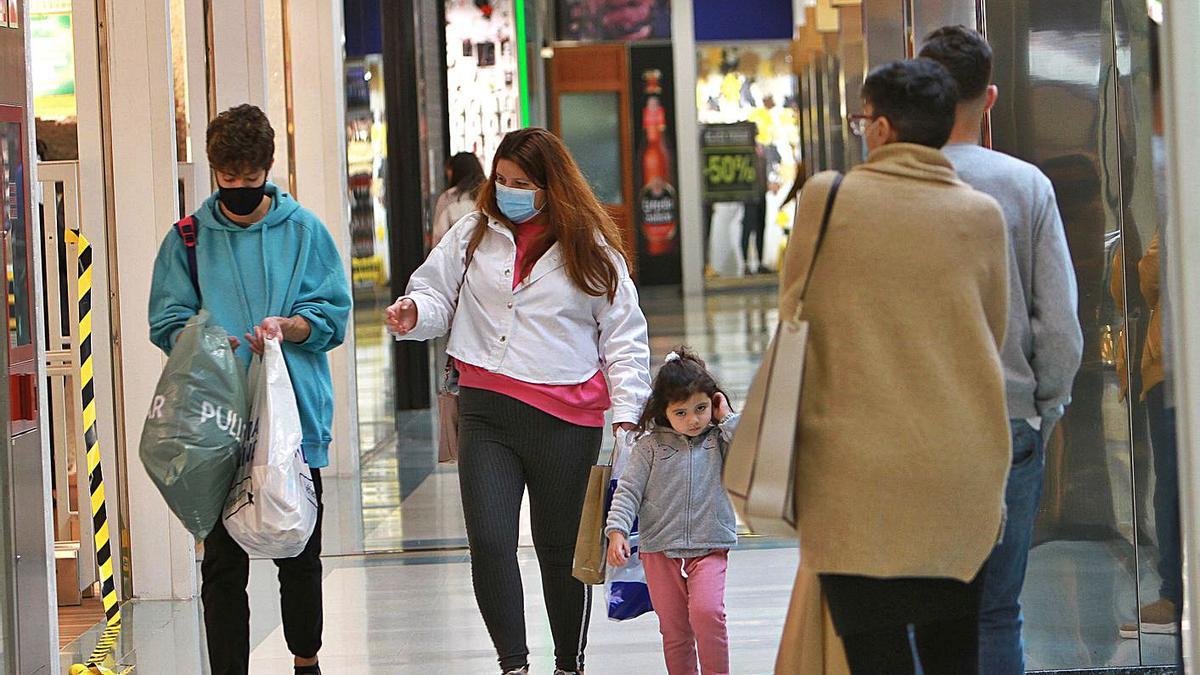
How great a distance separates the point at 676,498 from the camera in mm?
3914

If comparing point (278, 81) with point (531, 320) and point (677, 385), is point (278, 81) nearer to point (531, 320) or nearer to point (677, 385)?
point (531, 320)

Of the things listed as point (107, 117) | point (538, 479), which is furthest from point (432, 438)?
point (538, 479)

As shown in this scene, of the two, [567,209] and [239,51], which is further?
[239,51]

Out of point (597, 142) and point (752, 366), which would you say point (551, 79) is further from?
point (752, 366)

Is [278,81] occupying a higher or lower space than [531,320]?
higher

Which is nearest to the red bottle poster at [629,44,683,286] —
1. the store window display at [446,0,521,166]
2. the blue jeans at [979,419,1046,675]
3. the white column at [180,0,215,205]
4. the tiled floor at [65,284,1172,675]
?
the store window display at [446,0,521,166]

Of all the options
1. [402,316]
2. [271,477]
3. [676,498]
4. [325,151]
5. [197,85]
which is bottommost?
[676,498]

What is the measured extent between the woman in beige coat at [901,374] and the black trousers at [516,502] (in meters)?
1.44

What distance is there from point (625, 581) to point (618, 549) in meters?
0.29

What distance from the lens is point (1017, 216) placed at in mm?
3084

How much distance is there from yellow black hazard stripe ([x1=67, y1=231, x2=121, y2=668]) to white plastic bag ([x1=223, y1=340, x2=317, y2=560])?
1822 mm

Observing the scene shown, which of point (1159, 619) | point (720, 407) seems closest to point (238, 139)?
point (720, 407)

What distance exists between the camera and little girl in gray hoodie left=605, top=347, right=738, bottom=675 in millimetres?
3895

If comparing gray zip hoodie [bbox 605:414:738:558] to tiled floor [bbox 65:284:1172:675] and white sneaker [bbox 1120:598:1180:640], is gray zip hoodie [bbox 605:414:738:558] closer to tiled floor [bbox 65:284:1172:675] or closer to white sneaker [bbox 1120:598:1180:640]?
tiled floor [bbox 65:284:1172:675]
